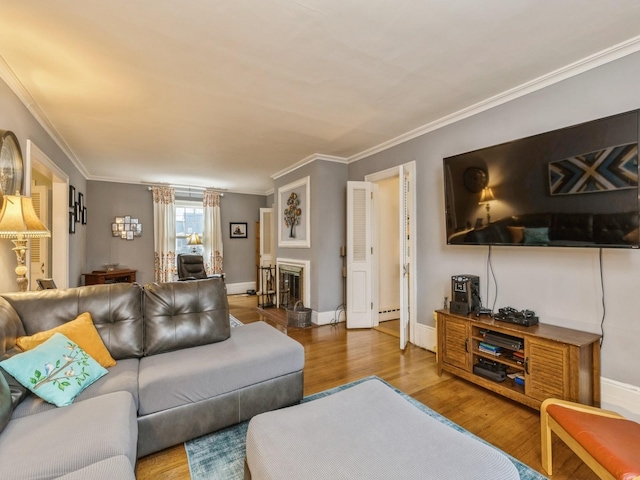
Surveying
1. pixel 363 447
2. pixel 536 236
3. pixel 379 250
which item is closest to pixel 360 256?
pixel 379 250

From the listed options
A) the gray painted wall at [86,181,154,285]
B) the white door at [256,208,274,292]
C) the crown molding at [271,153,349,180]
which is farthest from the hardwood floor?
the gray painted wall at [86,181,154,285]

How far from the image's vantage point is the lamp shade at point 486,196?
98.9 inches

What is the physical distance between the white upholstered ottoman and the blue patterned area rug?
0.42 meters

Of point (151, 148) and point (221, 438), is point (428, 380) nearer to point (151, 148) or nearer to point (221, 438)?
point (221, 438)

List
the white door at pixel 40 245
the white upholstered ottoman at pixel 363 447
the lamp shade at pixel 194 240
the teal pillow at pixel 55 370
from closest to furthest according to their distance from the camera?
the white upholstered ottoman at pixel 363 447
the teal pillow at pixel 55 370
the white door at pixel 40 245
the lamp shade at pixel 194 240

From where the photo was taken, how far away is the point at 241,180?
628 centimetres

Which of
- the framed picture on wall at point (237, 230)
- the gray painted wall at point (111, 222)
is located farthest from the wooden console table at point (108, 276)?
the framed picture on wall at point (237, 230)

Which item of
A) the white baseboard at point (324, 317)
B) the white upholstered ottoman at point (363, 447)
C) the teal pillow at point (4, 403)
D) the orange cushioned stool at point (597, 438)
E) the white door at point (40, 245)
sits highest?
Answer: the white door at point (40, 245)

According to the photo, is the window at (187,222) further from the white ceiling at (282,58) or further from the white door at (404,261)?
the white door at (404,261)

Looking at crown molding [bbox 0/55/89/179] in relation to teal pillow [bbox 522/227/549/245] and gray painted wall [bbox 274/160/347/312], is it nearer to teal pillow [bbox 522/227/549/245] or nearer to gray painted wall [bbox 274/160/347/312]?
gray painted wall [bbox 274/160/347/312]

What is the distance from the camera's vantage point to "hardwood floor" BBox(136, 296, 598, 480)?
65.3 inches

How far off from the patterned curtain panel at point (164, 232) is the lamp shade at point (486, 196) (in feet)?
19.9

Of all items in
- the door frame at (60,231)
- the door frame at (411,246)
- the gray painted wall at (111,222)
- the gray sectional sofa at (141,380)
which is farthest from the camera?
the gray painted wall at (111,222)

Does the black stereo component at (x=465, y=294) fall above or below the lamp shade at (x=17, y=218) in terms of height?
below
